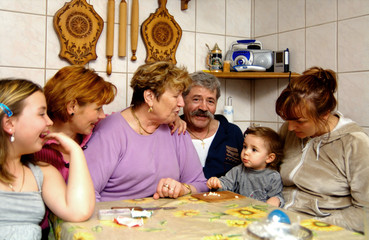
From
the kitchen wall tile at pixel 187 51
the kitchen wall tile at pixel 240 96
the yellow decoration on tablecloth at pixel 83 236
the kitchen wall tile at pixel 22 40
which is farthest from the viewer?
the kitchen wall tile at pixel 240 96

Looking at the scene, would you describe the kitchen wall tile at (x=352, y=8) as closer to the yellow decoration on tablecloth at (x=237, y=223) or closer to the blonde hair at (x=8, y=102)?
the yellow decoration on tablecloth at (x=237, y=223)

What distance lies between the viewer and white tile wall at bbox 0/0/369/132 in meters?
2.05

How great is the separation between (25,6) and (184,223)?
1.60 meters

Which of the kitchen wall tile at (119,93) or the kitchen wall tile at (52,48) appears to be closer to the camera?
the kitchen wall tile at (52,48)

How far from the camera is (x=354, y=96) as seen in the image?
212cm

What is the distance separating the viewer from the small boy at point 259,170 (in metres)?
1.75

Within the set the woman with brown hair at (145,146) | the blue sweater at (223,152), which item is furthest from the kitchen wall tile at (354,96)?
the woman with brown hair at (145,146)

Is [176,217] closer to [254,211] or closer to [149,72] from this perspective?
[254,211]

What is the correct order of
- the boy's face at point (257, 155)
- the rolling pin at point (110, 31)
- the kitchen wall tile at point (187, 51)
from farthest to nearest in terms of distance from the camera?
the kitchen wall tile at point (187, 51) → the rolling pin at point (110, 31) → the boy's face at point (257, 155)

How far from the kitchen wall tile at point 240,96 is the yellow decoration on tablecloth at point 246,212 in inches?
62.2

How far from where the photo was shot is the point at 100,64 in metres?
2.25

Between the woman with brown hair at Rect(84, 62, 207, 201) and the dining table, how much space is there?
235mm

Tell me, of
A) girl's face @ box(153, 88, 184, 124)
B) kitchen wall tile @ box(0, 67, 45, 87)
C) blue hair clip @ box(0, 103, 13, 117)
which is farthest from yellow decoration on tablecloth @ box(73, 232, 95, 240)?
kitchen wall tile @ box(0, 67, 45, 87)

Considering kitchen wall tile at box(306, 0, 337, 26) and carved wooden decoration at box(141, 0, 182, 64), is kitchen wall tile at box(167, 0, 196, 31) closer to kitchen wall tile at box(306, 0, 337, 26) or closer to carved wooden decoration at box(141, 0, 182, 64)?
carved wooden decoration at box(141, 0, 182, 64)
